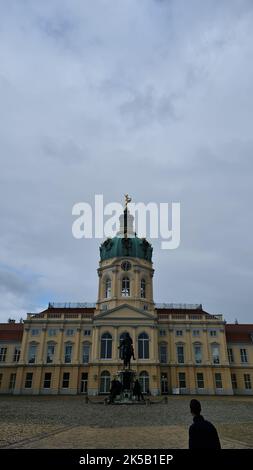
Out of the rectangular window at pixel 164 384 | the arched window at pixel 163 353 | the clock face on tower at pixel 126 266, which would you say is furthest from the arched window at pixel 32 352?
the rectangular window at pixel 164 384

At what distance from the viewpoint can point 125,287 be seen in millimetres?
62062

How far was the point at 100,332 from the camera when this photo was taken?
184ft

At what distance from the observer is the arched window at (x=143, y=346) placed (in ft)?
182

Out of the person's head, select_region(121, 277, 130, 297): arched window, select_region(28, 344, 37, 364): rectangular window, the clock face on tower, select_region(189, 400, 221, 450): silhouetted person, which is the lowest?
select_region(189, 400, 221, 450): silhouetted person

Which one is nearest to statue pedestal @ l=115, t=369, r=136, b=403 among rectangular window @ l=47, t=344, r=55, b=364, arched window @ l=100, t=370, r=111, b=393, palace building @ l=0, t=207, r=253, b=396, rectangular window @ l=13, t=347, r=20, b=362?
palace building @ l=0, t=207, r=253, b=396

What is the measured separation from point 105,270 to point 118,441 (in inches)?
2066

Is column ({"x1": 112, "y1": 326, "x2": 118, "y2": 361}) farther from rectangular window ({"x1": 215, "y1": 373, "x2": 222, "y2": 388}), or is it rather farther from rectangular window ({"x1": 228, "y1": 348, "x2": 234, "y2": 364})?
rectangular window ({"x1": 228, "y1": 348, "x2": 234, "y2": 364})

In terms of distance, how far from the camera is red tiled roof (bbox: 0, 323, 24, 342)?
206ft

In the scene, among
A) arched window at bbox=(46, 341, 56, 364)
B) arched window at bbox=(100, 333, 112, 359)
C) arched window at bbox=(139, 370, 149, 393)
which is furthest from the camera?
arched window at bbox=(46, 341, 56, 364)

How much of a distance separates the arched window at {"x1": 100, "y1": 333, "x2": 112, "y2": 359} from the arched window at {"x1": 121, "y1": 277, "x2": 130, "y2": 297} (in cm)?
813

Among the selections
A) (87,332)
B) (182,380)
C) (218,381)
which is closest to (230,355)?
(218,381)

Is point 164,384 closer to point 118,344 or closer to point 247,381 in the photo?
point 118,344
